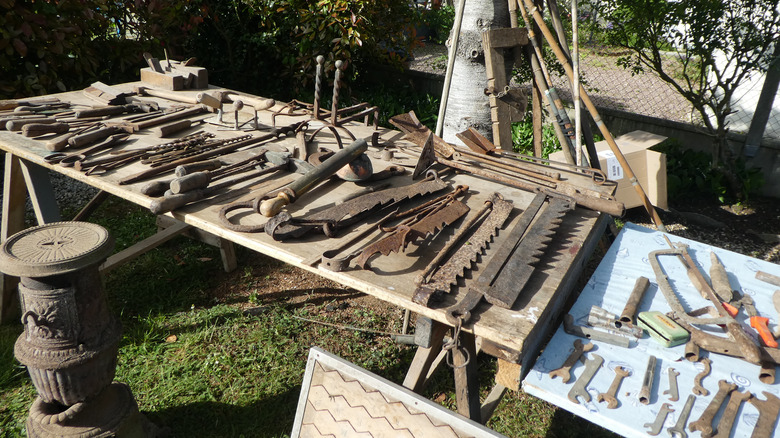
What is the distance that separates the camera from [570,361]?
183 cm

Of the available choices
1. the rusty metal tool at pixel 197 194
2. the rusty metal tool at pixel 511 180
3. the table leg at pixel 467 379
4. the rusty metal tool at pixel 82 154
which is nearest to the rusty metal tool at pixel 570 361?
the table leg at pixel 467 379

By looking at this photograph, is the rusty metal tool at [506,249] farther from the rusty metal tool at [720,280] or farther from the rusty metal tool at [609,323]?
the rusty metal tool at [720,280]

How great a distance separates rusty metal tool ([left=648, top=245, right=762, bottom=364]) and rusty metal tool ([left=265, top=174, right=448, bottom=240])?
103 cm

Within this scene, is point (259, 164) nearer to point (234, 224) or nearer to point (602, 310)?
point (234, 224)

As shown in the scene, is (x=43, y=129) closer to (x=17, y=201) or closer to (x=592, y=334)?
(x=17, y=201)

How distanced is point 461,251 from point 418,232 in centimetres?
18

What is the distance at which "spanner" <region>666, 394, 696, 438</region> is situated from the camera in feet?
5.17

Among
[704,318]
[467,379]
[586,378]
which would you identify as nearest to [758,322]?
[704,318]

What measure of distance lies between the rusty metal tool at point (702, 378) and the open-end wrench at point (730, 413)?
70 millimetres

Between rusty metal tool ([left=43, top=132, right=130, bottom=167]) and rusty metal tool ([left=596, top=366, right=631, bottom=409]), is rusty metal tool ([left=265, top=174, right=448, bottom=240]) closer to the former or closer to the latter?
rusty metal tool ([left=596, top=366, right=631, bottom=409])

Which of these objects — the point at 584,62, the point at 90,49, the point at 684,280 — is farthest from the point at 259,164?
the point at 584,62

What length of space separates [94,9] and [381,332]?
4.66 metres

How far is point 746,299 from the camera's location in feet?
7.06

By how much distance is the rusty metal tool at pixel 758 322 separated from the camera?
6.23 ft
